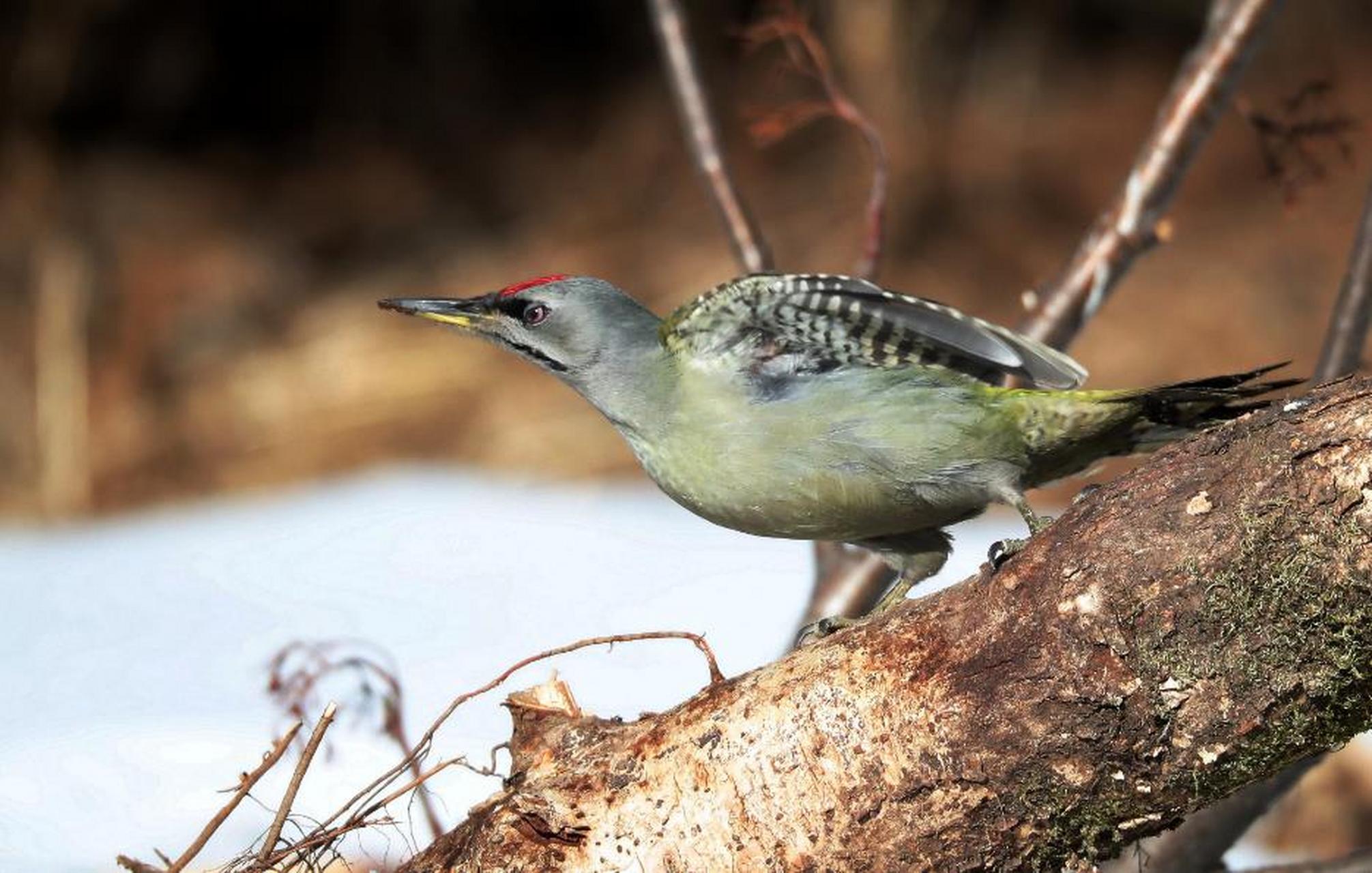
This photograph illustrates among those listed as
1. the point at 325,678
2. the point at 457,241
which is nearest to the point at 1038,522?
the point at 325,678

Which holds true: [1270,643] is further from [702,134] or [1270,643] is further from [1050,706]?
[702,134]

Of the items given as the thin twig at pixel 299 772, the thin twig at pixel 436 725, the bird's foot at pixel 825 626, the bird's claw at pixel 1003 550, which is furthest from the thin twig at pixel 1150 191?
the thin twig at pixel 299 772

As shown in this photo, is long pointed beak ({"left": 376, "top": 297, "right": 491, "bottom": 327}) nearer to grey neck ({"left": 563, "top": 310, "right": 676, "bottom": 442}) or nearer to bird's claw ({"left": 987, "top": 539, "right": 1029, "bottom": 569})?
grey neck ({"left": 563, "top": 310, "right": 676, "bottom": 442})

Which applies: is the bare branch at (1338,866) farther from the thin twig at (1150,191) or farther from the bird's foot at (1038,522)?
the thin twig at (1150,191)

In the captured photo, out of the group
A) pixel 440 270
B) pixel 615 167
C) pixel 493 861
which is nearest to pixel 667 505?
pixel 440 270

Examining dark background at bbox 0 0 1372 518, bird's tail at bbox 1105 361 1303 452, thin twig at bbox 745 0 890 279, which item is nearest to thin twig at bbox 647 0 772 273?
thin twig at bbox 745 0 890 279
